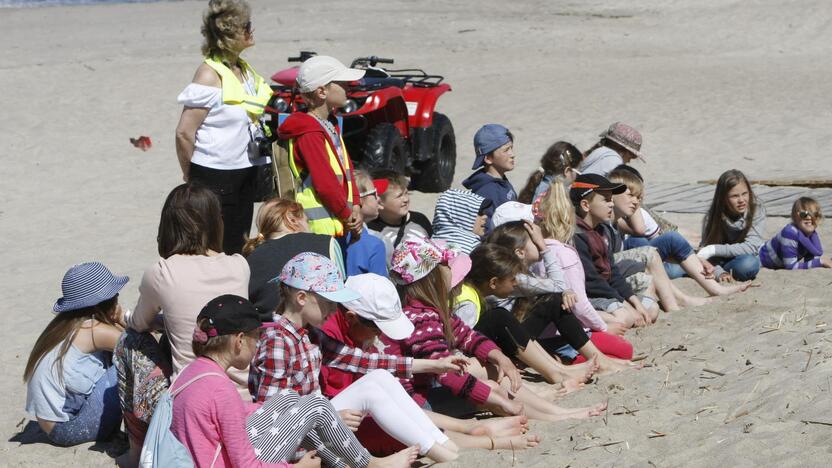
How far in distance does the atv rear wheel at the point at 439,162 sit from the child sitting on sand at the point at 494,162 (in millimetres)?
4595

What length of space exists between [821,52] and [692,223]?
12442mm

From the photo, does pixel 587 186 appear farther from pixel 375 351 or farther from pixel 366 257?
pixel 375 351

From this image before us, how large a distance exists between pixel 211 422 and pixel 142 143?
10888mm

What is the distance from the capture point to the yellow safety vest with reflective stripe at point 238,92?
6.27 meters

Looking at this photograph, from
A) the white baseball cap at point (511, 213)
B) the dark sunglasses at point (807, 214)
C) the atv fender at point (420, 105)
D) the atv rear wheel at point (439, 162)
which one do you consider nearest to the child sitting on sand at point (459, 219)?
the white baseball cap at point (511, 213)

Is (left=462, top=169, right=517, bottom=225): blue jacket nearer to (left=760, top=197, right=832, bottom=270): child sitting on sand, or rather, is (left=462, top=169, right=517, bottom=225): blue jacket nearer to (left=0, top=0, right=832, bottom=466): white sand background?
(left=0, top=0, right=832, bottom=466): white sand background

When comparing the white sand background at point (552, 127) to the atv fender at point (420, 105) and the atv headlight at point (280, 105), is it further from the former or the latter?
the atv headlight at point (280, 105)

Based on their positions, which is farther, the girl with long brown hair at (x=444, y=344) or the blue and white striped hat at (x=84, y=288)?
the girl with long brown hair at (x=444, y=344)

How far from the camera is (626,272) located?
770cm

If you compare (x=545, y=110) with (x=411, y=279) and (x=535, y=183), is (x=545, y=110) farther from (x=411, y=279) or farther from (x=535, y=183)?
(x=411, y=279)

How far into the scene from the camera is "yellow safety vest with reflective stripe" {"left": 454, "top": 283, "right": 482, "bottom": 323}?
6027 mm

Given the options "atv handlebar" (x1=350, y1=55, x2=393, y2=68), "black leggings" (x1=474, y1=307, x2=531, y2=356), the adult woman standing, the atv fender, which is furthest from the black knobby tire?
Answer: "black leggings" (x1=474, y1=307, x2=531, y2=356)

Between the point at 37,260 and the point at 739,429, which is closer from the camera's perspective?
the point at 739,429

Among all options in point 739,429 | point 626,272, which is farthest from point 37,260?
point 739,429
